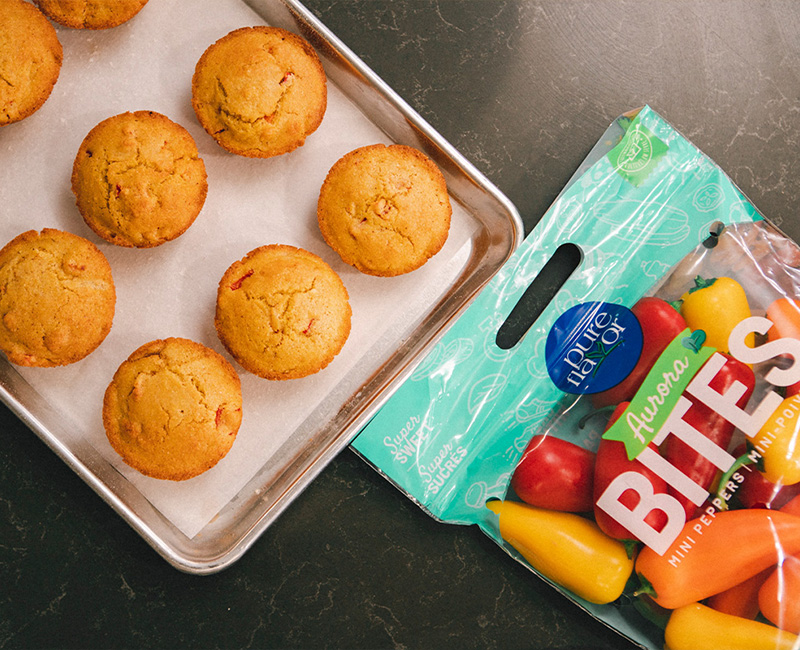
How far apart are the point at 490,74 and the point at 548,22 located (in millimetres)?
244

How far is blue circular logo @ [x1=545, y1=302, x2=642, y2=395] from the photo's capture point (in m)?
1.50

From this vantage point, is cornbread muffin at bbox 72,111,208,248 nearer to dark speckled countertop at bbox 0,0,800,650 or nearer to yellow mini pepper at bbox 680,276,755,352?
dark speckled countertop at bbox 0,0,800,650

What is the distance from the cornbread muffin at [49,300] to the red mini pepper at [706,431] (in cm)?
144

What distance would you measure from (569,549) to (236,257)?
1.14 m

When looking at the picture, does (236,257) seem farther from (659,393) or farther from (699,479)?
(699,479)

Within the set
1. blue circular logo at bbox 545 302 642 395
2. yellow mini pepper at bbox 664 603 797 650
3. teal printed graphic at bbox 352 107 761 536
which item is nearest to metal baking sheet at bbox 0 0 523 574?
teal printed graphic at bbox 352 107 761 536

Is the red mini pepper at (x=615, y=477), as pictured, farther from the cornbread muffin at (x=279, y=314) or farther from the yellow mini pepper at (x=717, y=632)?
the cornbread muffin at (x=279, y=314)

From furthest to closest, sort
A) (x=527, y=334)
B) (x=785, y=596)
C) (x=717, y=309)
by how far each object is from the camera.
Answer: (x=527, y=334)
(x=717, y=309)
(x=785, y=596)

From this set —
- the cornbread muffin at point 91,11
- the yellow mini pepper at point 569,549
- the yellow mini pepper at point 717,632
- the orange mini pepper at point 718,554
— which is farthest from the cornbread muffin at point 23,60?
the yellow mini pepper at point 717,632

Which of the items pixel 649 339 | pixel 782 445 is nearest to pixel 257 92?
pixel 649 339

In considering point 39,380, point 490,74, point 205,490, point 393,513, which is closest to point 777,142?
point 490,74

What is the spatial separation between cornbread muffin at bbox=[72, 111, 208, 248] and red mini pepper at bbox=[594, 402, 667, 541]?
3.92 feet

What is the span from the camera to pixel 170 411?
53.7 inches

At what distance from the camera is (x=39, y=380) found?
1452 millimetres
